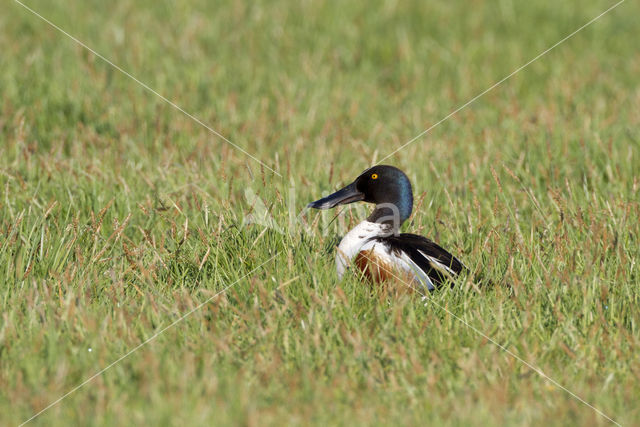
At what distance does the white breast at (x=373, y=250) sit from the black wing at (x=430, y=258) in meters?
0.03

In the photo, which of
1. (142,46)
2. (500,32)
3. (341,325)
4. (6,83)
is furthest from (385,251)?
(500,32)

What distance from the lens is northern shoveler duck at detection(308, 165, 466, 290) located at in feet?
13.7

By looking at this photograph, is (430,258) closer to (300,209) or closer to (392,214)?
(392,214)

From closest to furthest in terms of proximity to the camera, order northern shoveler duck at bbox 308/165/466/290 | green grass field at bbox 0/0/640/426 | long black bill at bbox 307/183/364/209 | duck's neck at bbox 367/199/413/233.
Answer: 1. green grass field at bbox 0/0/640/426
2. northern shoveler duck at bbox 308/165/466/290
3. duck's neck at bbox 367/199/413/233
4. long black bill at bbox 307/183/364/209

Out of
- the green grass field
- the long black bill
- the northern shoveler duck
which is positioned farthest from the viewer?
the long black bill

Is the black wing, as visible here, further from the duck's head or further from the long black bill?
the long black bill

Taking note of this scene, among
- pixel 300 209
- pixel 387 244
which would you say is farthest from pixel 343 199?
pixel 300 209

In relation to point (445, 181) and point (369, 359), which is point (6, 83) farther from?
point (369, 359)

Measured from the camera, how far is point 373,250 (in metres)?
4.22

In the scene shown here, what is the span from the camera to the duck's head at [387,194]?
4.52m

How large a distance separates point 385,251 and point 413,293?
0.98 feet

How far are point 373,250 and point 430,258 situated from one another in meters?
0.27

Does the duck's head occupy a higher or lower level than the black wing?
higher

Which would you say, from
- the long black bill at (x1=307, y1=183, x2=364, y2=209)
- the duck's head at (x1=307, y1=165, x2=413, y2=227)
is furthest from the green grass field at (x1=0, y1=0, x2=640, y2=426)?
the duck's head at (x1=307, y1=165, x2=413, y2=227)
